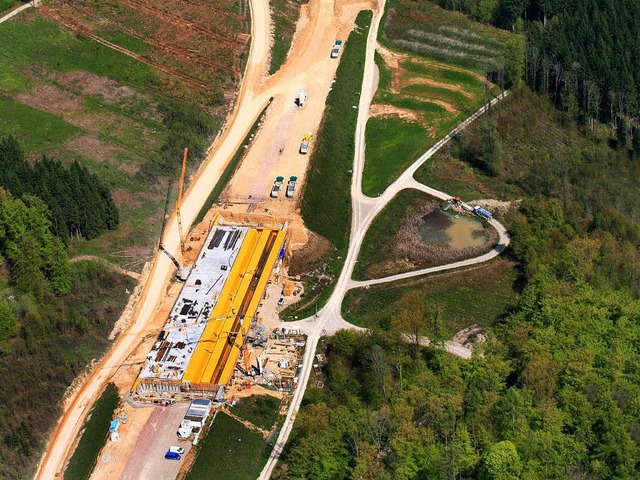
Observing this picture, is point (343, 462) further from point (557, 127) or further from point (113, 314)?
point (557, 127)

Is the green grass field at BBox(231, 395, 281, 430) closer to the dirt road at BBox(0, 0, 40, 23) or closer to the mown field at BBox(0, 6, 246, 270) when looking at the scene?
the mown field at BBox(0, 6, 246, 270)

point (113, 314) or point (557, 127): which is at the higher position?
point (557, 127)

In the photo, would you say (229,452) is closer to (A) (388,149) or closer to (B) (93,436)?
(B) (93,436)

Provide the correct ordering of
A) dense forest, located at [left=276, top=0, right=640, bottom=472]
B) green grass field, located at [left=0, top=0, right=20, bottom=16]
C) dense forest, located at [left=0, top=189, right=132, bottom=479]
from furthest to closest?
1. green grass field, located at [left=0, top=0, right=20, bottom=16]
2. dense forest, located at [left=0, top=189, right=132, bottom=479]
3. dense forest, located at [left=276, top=0, right=640, bottom=472]

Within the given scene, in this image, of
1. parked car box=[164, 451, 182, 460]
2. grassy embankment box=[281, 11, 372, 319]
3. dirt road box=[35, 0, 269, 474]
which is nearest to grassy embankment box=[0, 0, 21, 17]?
dirt road box=[35, 0, 269, 474]

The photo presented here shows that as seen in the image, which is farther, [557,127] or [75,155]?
[557,127]

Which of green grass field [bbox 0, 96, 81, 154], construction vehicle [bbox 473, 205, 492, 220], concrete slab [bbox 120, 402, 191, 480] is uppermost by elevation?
construction vehicle [bbox 473, 205, 492, 220]

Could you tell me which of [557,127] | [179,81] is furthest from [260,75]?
[557,127]
